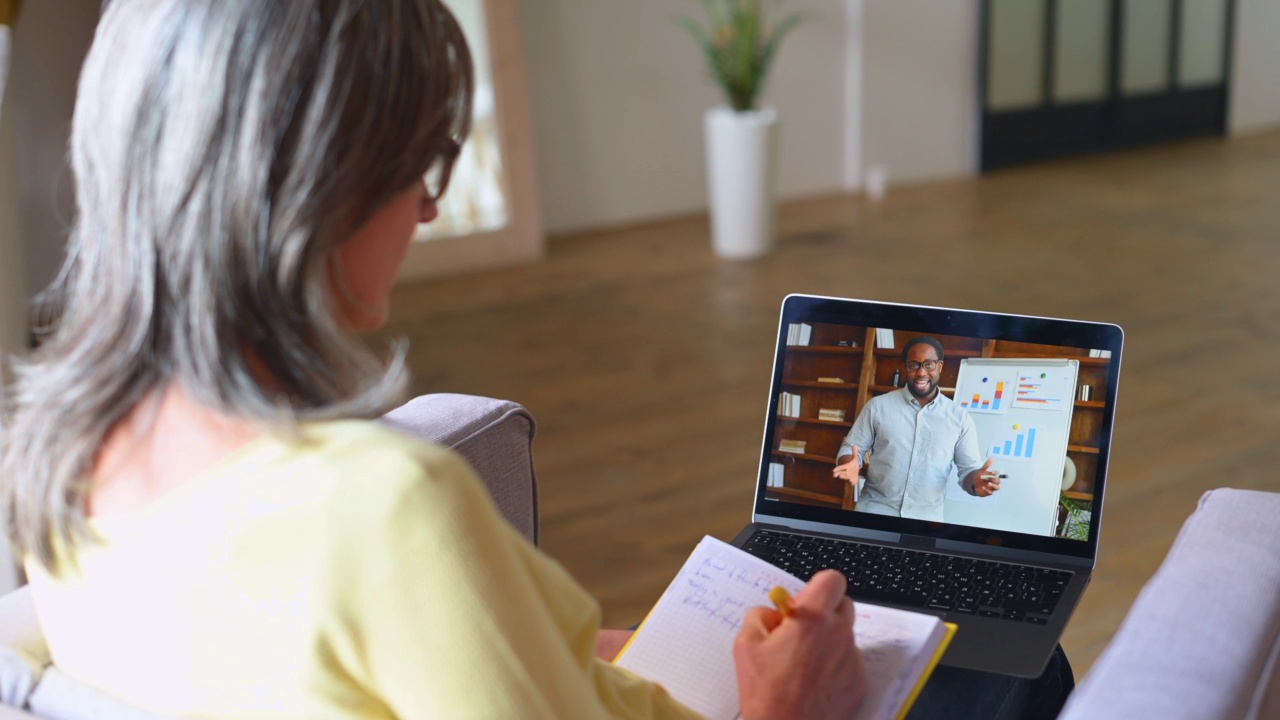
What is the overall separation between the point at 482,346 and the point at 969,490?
2.54 meters

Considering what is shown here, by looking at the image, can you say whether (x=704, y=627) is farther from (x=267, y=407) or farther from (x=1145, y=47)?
(x=1145, y=47)

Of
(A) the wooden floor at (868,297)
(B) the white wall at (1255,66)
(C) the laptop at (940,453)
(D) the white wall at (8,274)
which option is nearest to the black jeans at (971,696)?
(C) the laptop at (940,453)

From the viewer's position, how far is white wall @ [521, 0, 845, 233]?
4754mm

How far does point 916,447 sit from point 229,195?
779 millimetres

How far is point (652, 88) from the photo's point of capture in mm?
4945

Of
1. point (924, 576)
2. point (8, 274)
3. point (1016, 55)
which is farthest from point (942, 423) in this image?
point (1016, 55)

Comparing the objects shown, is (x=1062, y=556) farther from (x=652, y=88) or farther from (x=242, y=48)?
(x=652, y=88)

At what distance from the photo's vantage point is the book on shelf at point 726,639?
2.94 ft

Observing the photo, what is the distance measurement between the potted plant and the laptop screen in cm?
319

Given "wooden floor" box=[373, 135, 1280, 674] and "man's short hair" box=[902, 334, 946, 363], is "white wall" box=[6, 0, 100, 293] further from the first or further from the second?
"man's short hair" box=[902, 334, 946, 363]

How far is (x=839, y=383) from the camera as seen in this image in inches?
48.9

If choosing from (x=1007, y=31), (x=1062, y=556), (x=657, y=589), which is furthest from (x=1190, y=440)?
(x=1007, y=31)

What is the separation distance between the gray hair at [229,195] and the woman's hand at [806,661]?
342 millimetres

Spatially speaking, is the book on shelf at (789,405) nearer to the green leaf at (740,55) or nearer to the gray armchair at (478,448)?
the gray armchair at (478,448)
